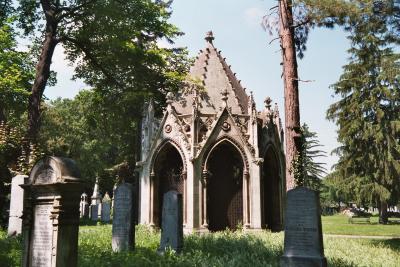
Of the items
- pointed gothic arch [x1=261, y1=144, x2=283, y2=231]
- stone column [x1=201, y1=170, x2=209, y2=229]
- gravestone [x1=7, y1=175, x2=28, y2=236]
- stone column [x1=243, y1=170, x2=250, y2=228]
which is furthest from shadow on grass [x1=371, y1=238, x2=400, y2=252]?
gravestone [x1=7, y1=175, x2=28, y2=236]

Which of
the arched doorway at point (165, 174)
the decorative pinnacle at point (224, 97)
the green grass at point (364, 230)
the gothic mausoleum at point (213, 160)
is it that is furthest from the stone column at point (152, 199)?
Answer: the green grass at point (364, 230)

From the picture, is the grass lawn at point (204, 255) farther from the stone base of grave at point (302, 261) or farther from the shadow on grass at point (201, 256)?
the stone base of grave at point (302, 261)

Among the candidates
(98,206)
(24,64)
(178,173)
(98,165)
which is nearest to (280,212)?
(178,173)

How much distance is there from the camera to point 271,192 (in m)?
19.8

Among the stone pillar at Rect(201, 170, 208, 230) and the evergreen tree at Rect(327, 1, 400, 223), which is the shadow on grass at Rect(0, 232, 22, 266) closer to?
the stone pillar at Rect(201, 170, 208, 230)

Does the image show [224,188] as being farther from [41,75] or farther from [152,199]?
[41,75]

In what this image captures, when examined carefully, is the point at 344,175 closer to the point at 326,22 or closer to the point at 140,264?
the point at 326,22

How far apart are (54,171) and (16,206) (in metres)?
8.65

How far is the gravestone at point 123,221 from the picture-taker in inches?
459

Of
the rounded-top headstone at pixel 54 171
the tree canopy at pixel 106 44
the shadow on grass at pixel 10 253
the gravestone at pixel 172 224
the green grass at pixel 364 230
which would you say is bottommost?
the green grass at pixel 364 230

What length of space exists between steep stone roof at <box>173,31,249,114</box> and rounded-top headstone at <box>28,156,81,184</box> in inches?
479

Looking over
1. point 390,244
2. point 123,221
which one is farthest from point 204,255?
point 390,244

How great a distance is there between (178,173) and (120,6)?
27.3 ft

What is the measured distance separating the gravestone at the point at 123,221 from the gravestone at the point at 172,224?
3.22 ft
